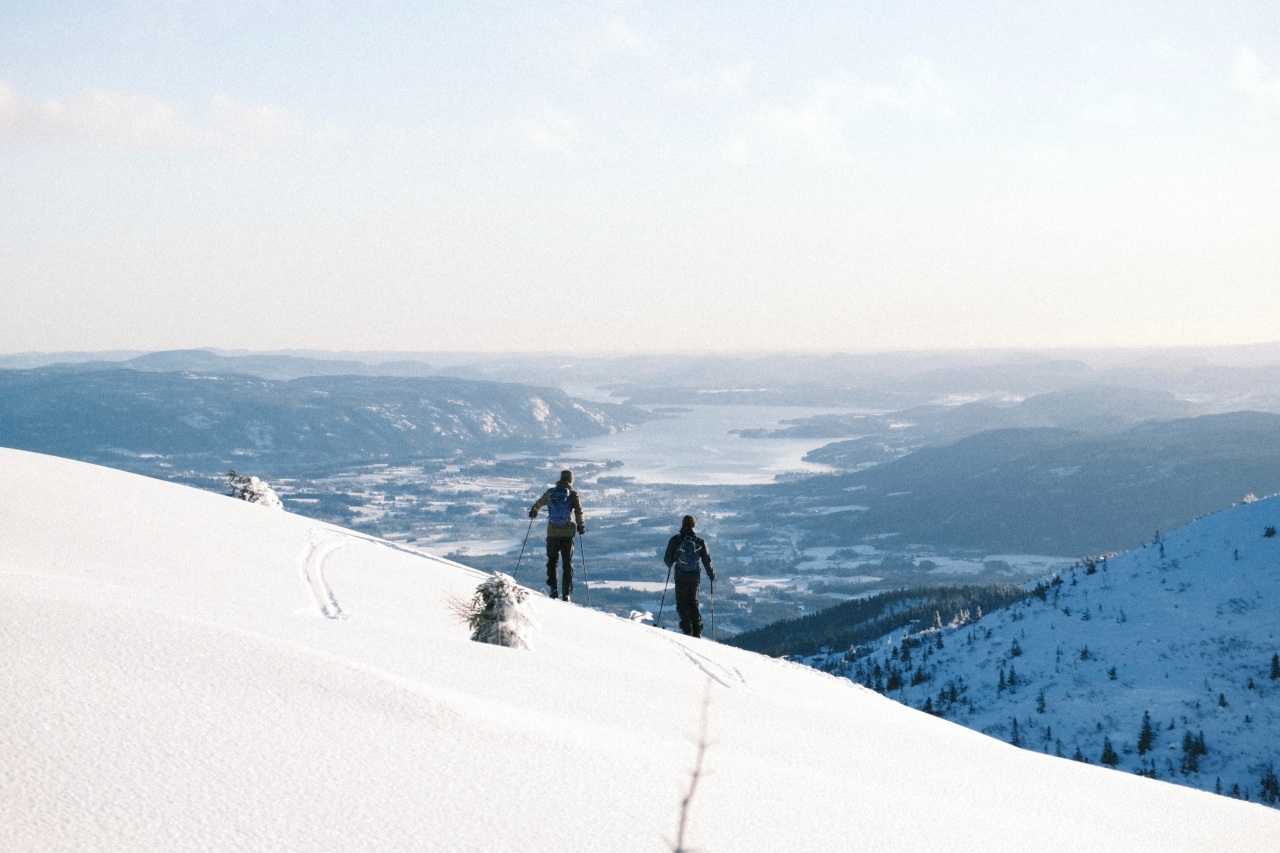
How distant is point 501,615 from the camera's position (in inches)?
406

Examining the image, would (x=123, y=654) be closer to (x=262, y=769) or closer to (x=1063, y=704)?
(x=262, y=769)

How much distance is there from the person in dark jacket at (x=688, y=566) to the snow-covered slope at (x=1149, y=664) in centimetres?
2287

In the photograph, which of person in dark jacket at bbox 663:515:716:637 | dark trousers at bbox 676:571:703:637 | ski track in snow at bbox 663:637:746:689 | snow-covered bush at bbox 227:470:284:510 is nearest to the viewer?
ski track in snow at bbox 663:637:746:689

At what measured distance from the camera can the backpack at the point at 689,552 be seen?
17766mm

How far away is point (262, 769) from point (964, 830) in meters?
4.14

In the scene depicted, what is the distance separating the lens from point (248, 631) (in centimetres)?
641

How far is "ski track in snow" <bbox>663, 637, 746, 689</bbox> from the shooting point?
34.7 feet

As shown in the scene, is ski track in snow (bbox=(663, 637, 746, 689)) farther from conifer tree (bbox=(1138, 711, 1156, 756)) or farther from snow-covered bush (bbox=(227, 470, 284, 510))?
conifer tree (bbox=(1138, 711, 1156, 756))

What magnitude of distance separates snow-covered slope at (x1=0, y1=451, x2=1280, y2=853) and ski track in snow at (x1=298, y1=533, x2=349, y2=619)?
5.7 inches

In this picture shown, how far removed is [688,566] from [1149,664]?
32.8 m

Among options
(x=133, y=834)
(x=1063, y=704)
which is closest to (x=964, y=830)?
(x=133, y=834)

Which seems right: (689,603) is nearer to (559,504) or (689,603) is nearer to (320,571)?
(559,504)

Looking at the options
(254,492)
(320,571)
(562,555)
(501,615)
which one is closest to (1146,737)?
(562,555)

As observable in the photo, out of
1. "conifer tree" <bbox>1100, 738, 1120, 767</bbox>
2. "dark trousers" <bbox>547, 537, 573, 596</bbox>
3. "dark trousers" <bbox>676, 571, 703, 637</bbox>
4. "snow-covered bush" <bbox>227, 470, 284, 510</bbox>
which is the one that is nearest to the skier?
"dark trousers" <bbox>547, 537, 573, 596</bbox>
